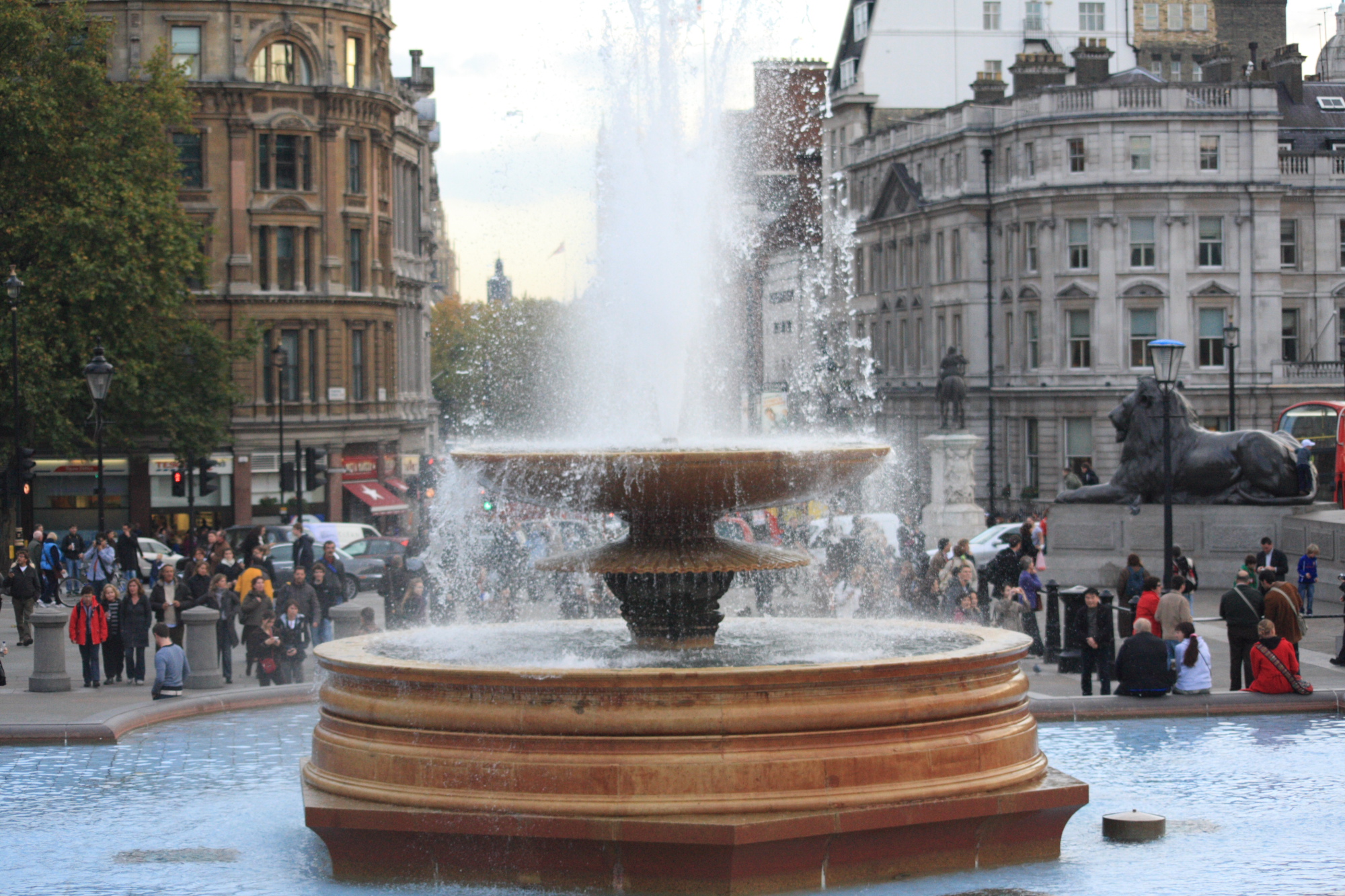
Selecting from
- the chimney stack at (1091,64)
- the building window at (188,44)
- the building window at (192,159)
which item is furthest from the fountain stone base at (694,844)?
the chimney stack at (1091,64)

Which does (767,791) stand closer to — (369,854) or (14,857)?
(369,854)

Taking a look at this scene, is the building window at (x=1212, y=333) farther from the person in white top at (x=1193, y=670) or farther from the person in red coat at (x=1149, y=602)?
the person in white top at (x=1193, y=670)

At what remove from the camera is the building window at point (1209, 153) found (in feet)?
204

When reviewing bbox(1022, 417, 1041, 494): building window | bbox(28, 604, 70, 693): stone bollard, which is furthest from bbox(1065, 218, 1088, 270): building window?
bbox(28, 604, 70, 693): stone bollard

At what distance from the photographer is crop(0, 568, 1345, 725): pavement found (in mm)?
17172

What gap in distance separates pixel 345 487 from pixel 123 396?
11.6 metres

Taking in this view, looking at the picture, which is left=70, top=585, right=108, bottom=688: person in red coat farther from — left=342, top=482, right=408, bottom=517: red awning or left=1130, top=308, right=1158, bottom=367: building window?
left=1130, top=308, right=1158, bottom=367: building window

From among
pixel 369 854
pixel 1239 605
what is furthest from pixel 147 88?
pixel 369 854

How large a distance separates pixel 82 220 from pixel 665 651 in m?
30.6

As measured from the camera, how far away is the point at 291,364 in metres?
53.8

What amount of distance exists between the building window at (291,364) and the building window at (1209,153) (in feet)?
102

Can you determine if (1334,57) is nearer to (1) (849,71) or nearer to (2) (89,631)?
(1) (849,71)

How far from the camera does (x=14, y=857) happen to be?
11.2 metres

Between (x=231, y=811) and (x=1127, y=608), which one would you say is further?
(x=1127, y=608)
